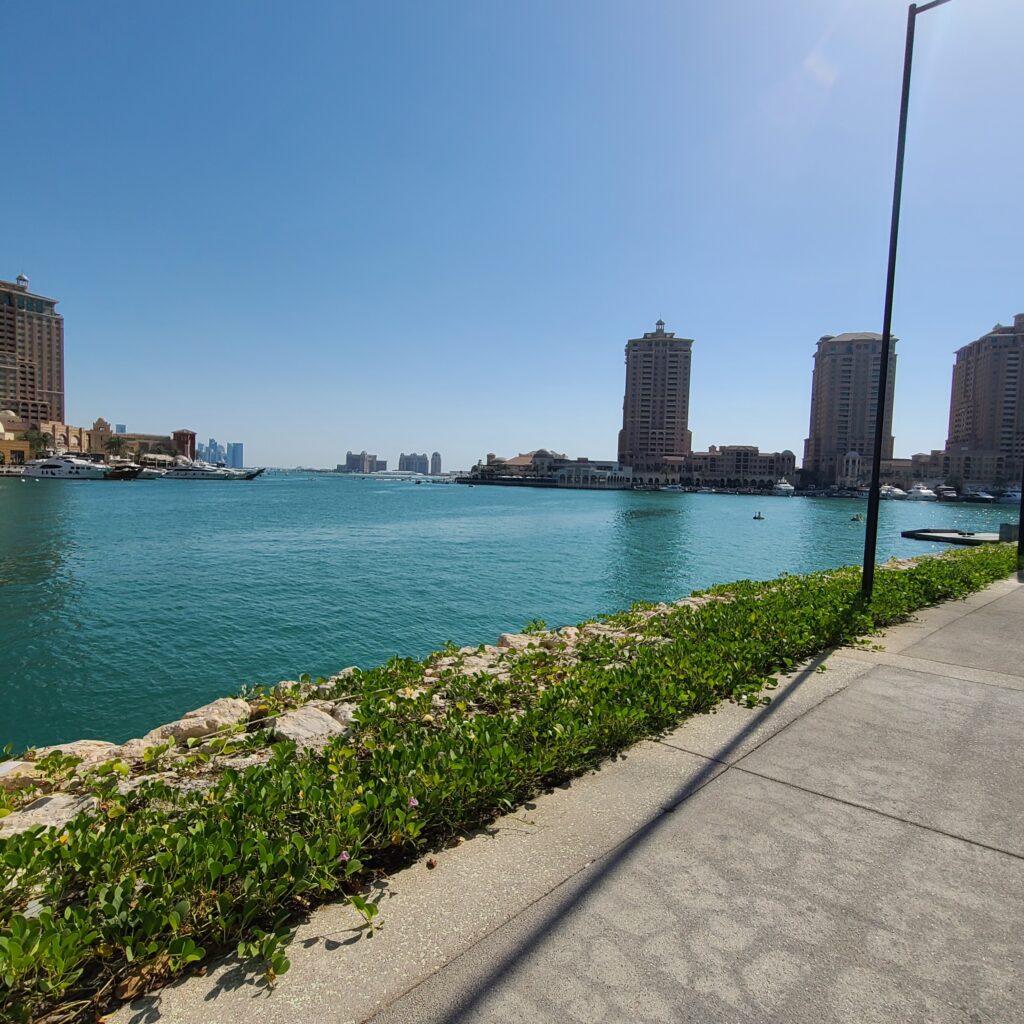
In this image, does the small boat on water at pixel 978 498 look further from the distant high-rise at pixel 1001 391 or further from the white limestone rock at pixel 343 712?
the white limestone rock at pixel 343 712

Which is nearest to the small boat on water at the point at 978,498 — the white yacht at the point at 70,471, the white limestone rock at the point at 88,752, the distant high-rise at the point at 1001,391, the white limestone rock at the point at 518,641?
the distant high-rise at the point at 1001,391

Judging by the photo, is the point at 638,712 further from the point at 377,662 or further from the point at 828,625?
the point at 377,662

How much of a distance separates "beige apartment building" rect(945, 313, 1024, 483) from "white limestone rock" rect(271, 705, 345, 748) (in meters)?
229

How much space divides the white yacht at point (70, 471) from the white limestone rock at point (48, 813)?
170 m

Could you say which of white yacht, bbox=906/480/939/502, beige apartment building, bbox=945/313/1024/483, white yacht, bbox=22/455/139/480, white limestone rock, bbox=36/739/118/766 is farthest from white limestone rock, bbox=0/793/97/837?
beige apartment building, bbox=945/313/1024/483

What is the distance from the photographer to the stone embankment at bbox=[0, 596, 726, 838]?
4684 mm

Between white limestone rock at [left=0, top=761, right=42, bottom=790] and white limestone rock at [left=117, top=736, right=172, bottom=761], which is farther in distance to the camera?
white limestone rock at [left=117, top=736, right=172, bottom=761]

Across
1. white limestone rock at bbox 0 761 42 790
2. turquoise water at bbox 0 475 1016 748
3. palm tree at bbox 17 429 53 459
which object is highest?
palm tree at bbox 17 429 53 459

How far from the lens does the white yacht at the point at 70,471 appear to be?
141 m

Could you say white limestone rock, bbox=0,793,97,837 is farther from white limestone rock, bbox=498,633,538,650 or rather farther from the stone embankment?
white limestone rock, bbox=498,633,538,650

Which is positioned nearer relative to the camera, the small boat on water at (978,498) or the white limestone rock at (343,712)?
the white limestone rock at (343,712)

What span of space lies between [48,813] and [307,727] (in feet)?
6.54

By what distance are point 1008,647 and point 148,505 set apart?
83.2 metres

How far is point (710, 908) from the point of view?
303 cm
